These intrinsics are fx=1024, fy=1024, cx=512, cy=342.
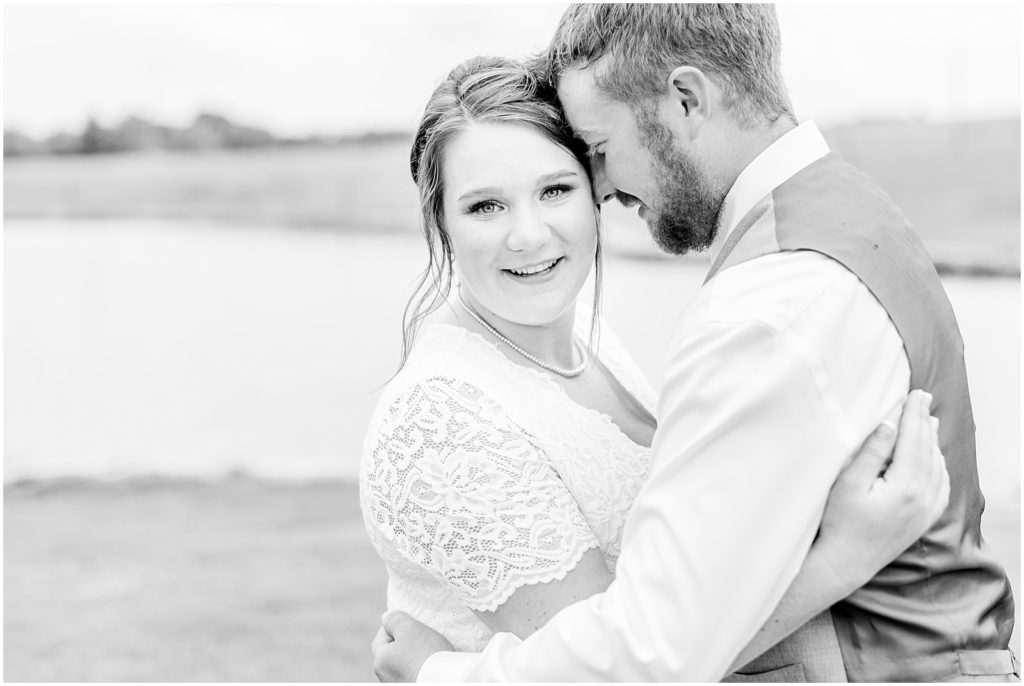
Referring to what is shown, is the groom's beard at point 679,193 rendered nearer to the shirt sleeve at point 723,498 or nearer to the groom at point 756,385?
the groom at point 756,385

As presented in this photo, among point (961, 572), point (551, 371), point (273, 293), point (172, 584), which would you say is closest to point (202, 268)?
point (273, 293)

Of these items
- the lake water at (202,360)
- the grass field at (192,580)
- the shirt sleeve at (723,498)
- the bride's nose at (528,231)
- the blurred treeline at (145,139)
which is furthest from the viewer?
the blurred treeline at (145,139)

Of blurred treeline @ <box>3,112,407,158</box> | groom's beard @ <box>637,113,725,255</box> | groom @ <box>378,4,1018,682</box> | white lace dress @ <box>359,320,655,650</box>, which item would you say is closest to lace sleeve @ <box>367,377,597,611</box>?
white lace dress @ <box>359,320,655,650</box>

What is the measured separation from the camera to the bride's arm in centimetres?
144

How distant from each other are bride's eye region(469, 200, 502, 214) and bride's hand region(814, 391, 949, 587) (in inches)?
34.3

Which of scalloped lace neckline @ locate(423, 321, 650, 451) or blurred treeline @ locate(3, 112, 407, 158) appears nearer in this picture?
scalloped lace neckline @ locate(423, 321, 650, 451)

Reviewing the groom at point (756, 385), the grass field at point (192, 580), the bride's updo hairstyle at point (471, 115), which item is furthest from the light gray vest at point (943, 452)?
the grass field at point (192, 580)

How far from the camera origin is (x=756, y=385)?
1.35m

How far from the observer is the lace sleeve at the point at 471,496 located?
1.78m

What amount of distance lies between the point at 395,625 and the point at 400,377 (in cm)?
55

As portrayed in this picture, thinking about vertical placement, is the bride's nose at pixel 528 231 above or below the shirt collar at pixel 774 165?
below

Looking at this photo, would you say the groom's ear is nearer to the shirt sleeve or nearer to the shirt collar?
the shirt collar

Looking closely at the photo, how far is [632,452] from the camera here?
2045 mm

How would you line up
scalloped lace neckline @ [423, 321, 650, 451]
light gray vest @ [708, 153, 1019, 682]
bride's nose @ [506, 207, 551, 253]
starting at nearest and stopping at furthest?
1. light gray vest @ [708, 153, 1019, 682]
2. bride's nose @ [506, 207, 551, 253]
3. scalloped lace neckline @ [423, 321, 650, 451]
